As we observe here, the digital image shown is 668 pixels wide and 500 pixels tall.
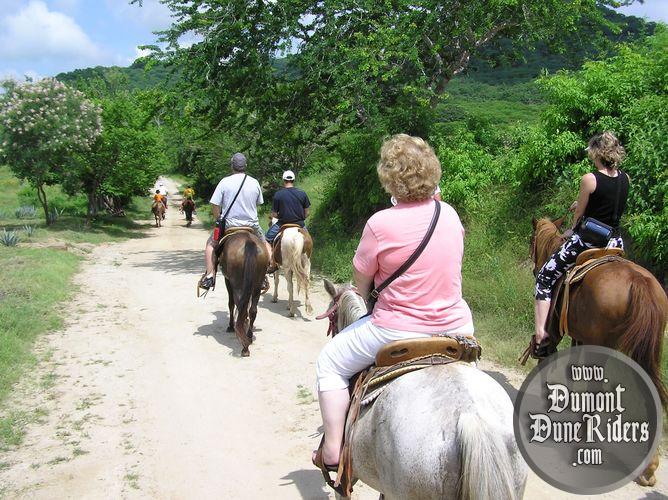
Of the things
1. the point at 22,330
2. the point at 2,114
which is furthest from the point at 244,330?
the point at 2,114

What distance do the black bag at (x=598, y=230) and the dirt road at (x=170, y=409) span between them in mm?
2062

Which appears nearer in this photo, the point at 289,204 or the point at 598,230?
the point at 598,230

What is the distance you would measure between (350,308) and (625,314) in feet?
7.82

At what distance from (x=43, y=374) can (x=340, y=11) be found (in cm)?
1071

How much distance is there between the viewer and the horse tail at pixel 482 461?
2.43m

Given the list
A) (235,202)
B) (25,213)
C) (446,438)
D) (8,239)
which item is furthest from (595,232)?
(25,213)

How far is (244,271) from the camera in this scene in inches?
310

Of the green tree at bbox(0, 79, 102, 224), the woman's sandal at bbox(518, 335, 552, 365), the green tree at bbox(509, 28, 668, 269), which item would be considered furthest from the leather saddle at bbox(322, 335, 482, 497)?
the green tree at bbox(0, 79, 102, 224)

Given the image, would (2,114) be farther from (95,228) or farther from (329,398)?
(329,398)

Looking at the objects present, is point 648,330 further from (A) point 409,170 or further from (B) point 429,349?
(A) point 409,170

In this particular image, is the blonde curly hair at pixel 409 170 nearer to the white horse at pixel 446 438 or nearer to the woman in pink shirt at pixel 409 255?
the woman in pink shirt at pixel 409 255

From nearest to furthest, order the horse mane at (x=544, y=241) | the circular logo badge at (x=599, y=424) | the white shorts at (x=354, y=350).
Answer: the white shorts at (x=354, y=350) < the circular logo badge at (x=599, y=424) < the horse mane at (x=544, y=241)

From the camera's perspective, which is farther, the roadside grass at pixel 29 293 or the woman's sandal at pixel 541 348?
the roadside grass at pixel 29 293

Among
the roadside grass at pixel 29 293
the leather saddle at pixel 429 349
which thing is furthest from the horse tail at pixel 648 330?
the roadside grass at pixel 29 293
